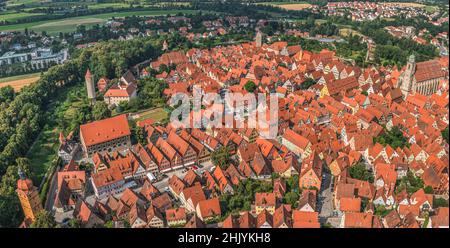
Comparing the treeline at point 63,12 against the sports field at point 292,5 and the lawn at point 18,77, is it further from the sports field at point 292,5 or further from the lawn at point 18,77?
the sports field at point 292,5

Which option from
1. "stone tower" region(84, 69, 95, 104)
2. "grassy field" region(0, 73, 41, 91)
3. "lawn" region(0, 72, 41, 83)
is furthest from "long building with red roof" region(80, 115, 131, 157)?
"lawn" region(0, 72, 41, 83)

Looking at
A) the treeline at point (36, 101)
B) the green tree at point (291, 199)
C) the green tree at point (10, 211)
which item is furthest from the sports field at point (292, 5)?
the green tree at point (10, 211)

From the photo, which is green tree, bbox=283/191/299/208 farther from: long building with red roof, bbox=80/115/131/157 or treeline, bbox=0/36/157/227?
treeline, bbox=0/36/157/227

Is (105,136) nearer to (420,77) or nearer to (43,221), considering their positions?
(43,221)
